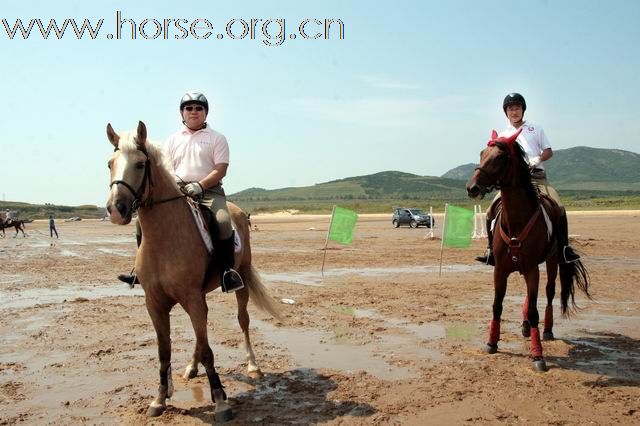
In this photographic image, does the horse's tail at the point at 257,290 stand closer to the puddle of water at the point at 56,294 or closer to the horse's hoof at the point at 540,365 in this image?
the horse's hoof at the point at 540,365

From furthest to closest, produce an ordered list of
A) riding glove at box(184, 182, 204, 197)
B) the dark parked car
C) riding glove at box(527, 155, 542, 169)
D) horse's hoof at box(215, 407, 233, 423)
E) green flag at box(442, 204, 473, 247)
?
the dark parked car < green flag at box(442, 204, 473, 247) < riding glove at box(527, 155, 542, 169) < riding glove at box(184, 182, 204, 197) < horse's hoof at box(215, 407, 233, 423)

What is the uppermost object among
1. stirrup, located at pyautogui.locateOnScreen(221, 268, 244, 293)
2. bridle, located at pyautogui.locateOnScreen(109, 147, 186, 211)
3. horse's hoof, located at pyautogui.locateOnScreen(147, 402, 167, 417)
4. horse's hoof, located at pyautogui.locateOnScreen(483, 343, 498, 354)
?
bridle, located at pyautogui.locateOnScreen(109, 147, 186, 211)

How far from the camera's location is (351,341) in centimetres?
823

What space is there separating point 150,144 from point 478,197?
401 centimetres

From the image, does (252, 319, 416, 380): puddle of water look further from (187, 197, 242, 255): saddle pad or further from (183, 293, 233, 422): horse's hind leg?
(187, 197, 242, 255): saddle pad

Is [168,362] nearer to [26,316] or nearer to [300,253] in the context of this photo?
[26,316]

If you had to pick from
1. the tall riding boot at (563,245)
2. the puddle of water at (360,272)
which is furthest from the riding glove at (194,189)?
the puddle of water at (360,272)

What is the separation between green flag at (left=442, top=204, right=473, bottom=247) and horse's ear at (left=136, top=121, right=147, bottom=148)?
501 inches

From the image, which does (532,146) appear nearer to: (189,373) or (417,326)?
(417,326)

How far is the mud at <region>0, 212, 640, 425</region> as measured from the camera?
5.40 meters

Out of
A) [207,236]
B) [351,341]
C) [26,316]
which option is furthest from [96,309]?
[207,236]

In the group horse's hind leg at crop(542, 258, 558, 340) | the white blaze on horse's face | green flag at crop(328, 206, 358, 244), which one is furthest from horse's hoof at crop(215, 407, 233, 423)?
green flag at crop(328, 206, 358, 244)

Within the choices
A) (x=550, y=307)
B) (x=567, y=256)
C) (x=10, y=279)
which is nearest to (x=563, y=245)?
(x=567, y=256)

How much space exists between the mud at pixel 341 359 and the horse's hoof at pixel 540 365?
3.8 inches
